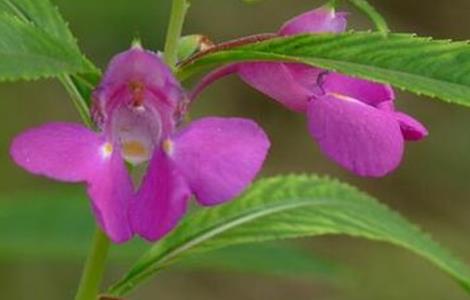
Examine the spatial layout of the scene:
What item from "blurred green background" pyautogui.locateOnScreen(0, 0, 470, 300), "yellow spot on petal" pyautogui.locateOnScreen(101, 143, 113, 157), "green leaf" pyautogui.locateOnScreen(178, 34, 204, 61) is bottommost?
"blurred green background" pyautogui.locateOnScreen(0, 0, 470, 300)

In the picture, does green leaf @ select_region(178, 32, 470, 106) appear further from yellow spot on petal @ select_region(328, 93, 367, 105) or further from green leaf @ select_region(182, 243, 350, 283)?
green leaf @ select_region(182, 243, 350, 283)

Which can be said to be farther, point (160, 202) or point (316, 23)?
point (316, 23)

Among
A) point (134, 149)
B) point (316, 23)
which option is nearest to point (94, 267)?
point (134, 149)

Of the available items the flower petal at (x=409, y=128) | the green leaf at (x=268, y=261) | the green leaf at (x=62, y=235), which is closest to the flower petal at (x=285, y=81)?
the flower petal at (x=409, y=128)

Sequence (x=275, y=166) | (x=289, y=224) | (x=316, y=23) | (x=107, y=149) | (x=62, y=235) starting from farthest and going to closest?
(x=275, y=166), (x=62, y=235), (x=289, y=224), (x=316, y=23), (x=107, y=149)

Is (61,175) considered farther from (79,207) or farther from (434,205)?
(434,205)

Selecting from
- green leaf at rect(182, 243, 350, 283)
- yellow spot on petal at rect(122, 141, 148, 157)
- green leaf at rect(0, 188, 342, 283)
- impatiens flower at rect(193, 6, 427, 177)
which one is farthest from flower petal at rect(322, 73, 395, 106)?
green leaf at rect(0, 188, 342, 283)

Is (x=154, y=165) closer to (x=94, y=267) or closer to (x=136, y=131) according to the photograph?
(x=136, y=131)

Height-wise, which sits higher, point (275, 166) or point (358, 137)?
point (358, 137)
